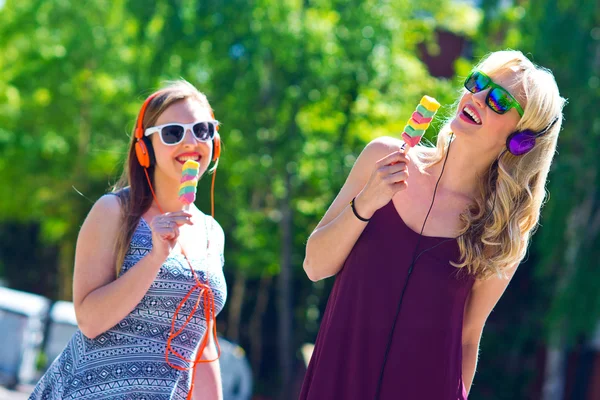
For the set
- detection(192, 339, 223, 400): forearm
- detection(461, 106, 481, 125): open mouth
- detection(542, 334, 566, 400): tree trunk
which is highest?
detection(461, 106, 481, 125): open mouth

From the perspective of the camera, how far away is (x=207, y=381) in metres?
2.96

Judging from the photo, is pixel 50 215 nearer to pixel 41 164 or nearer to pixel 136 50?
pixel 41 164

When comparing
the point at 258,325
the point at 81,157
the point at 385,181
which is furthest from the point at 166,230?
the point at 81,157

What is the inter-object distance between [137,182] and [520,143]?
1.42 metres

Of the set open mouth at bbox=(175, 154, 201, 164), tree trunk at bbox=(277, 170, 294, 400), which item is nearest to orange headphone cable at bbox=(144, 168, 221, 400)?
open mouth at bbox=(175, 154, 201, 164)

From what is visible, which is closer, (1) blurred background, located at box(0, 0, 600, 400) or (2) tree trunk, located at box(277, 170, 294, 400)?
(1) blurred background, located at box(0, 0, 600, 400)

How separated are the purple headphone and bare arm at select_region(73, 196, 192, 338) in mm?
1175

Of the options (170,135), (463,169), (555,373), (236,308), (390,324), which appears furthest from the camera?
(236,308)

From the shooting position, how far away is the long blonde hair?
2705 mm

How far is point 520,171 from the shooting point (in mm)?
2771

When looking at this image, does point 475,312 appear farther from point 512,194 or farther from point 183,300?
point 183,300

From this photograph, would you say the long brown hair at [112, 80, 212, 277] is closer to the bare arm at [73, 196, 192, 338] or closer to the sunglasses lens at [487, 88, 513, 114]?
the bare arm at [73, 196, 192, 338]

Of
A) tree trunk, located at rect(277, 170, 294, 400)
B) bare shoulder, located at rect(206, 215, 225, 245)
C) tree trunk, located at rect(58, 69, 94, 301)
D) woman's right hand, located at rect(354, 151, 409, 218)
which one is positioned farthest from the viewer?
tree trunk, located at rect(58, 69, 94, 301)

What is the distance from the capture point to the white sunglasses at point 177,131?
2.96m
